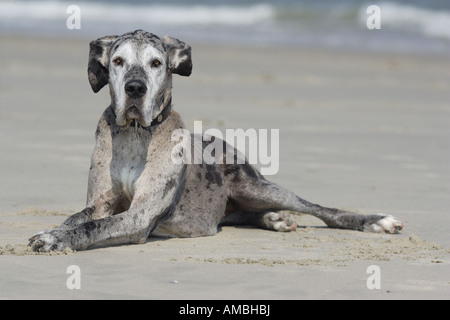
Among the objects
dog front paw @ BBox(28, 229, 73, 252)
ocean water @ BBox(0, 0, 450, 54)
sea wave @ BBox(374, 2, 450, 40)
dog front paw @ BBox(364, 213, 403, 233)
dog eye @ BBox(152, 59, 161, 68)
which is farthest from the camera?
sea wave @ BBox(374, 2, 450, 40)

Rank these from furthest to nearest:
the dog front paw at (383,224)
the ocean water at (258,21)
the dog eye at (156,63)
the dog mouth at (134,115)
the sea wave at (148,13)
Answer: the sea wave at (148,13), the ocean water at (258,21), the dog front paw at (383,224), the dog eye at (156,63), the dog mouth at (134,115)

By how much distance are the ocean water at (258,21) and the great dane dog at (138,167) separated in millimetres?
19072

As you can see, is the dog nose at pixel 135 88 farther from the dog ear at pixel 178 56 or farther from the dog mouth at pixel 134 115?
the dog ear at pixel 178 56

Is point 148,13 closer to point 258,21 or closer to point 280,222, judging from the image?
point 258,21

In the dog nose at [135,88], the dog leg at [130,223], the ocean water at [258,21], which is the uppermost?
the ocean water at [258,21]

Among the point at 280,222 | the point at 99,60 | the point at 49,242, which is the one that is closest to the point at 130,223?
the point at 49,242

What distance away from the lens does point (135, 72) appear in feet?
21.7

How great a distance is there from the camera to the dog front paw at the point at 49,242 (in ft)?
20.5

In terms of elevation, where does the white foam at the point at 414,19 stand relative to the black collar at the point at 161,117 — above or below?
above

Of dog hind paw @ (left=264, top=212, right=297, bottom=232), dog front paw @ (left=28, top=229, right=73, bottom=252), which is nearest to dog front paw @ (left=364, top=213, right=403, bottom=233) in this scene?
dog hind paw @ (left=264, top=212, right=297, bottom=232)

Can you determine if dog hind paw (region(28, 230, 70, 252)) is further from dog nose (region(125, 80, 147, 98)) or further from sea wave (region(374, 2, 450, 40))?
sea wave (region(374, 2, 450, 40))

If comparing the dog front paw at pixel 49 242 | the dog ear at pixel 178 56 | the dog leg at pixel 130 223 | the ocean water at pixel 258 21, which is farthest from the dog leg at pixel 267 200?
the ocean water at pixel 258 21

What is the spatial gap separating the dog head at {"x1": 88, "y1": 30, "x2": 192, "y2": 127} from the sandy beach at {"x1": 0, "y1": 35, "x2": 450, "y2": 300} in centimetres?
100

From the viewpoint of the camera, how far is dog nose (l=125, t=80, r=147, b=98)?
6515 mm
